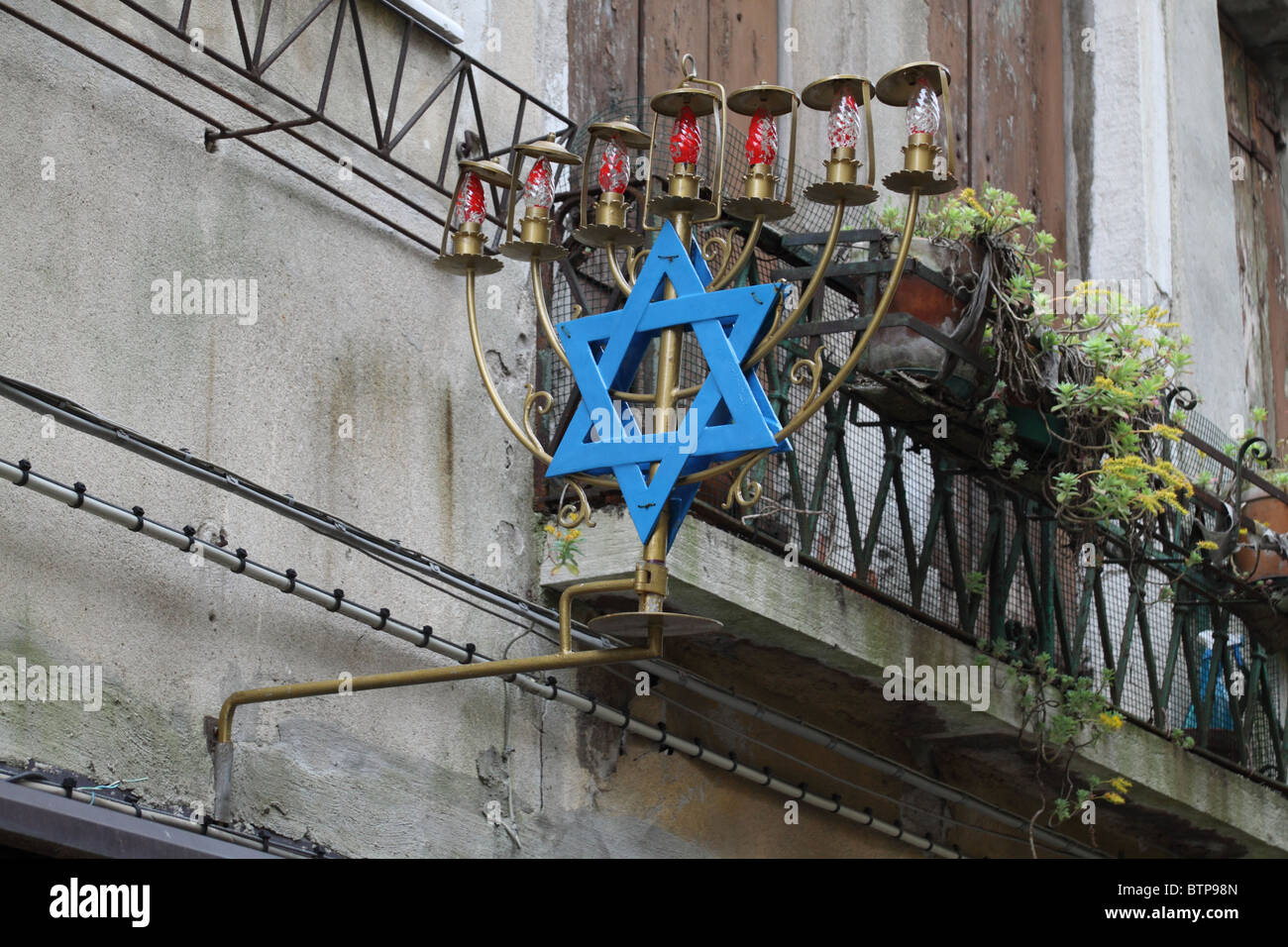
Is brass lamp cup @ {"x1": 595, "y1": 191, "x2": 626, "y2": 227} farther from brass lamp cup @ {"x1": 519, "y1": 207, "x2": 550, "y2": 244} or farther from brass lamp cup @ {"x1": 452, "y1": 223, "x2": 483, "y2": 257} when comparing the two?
brass lamp cup @ {"x1": 452, "y1": 223, "x2": 483, "y2": 257}

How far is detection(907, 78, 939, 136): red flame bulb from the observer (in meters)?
5.25

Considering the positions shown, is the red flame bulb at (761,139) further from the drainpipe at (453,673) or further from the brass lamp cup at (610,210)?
the drainpipe at (453,673)

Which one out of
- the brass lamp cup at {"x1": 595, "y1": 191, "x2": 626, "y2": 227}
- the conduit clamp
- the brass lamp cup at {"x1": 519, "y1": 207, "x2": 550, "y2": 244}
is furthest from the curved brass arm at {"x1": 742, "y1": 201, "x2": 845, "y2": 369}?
the conduit clamp

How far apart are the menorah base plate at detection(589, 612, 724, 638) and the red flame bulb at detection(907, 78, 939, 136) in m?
1.31

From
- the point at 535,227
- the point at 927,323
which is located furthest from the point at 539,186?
the point at 927,323

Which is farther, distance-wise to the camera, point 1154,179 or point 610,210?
point 1154,179

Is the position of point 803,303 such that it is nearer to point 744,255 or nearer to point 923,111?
point 744,255

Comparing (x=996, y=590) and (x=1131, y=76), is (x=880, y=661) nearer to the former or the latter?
(x=996, y=590)

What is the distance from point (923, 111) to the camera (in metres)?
5.26

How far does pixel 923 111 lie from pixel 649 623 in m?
1.42

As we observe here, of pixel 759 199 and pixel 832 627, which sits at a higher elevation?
pixel 759 199

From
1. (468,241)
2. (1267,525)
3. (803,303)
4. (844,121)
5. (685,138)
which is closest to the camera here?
(803,303)

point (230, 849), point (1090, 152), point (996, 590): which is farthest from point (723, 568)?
point (1090, 152)
